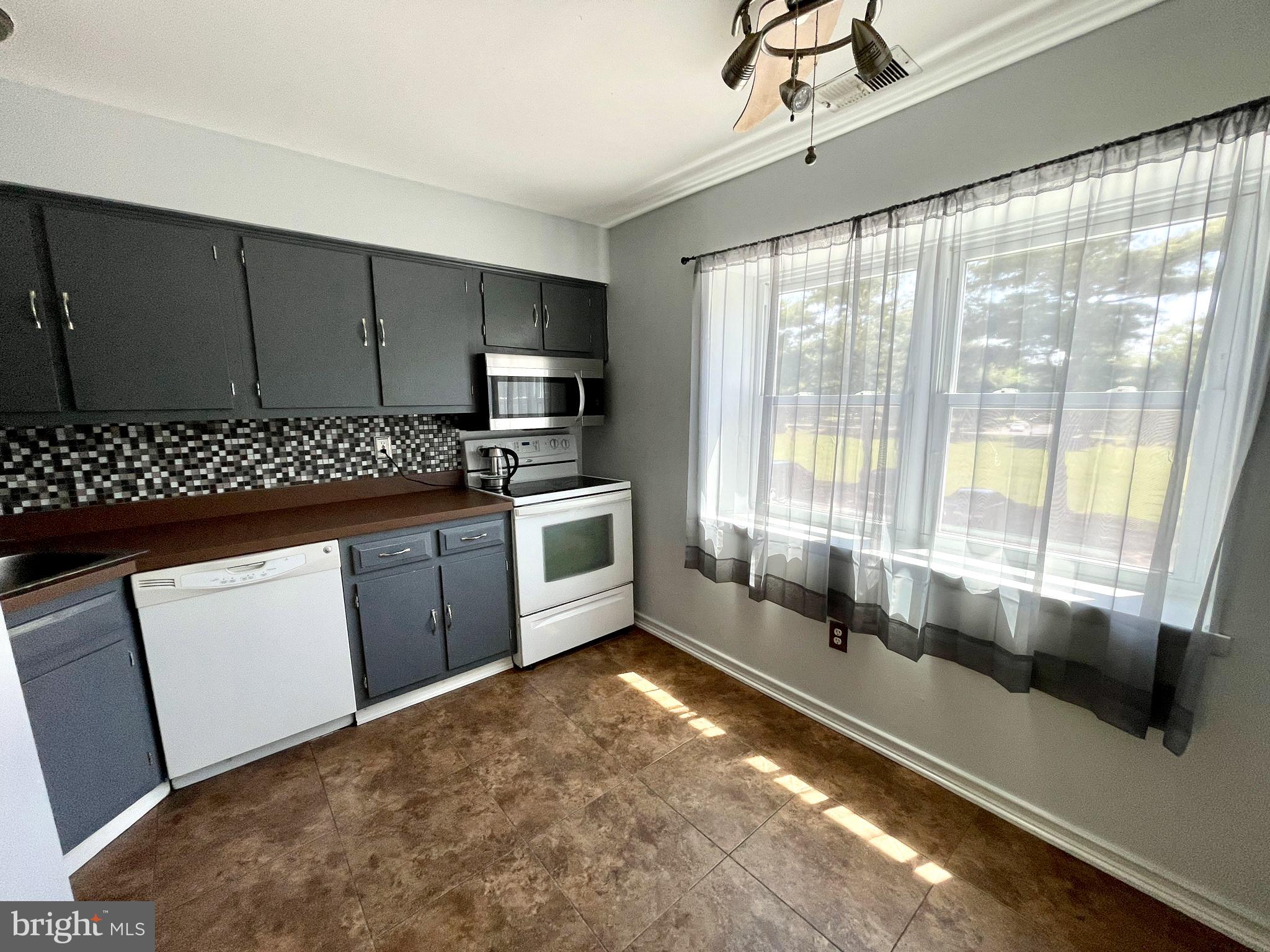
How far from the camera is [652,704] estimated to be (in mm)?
2393

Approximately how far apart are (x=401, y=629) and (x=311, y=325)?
143cm

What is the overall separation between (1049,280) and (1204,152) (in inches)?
15.0

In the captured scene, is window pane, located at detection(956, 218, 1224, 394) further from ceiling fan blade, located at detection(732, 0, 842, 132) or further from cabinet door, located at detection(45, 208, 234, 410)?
cabinet door, located at detection(45, 208, 234, 410)

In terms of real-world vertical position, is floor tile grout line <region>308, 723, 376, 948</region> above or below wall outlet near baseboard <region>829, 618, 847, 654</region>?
below

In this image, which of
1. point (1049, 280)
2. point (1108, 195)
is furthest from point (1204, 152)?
point (1049, 280)

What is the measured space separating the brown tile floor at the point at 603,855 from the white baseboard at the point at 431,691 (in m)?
0.10

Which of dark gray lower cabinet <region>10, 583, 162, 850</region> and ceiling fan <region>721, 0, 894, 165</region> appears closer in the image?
ceiling fan <region>721, 0, 894, 165</region>

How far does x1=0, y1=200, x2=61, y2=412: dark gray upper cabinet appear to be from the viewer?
166 centimetres

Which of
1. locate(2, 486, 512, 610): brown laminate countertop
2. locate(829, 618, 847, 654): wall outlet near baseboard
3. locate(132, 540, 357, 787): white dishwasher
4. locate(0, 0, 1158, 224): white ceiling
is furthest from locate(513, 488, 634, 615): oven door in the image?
locate(0, 0, 1158, 224): white ceiling

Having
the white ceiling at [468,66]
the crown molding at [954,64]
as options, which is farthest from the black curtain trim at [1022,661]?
the white ceiling at [468,66]

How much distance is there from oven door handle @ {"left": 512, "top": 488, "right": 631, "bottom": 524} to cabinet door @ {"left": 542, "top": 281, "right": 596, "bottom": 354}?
920 millimetres

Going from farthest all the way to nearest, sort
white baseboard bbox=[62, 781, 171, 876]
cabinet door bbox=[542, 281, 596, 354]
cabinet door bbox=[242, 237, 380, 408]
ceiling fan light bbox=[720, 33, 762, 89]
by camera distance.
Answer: cabinet door bbox=[542, 281, 596, 354], cabinet door bbox=[242, 237, 380, 408], white baseboard bbox=[62, 781, 171, 876], ceiling fan light bbox=[720, 33, 762, 89]

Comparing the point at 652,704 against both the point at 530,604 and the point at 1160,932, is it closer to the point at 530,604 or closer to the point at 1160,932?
the point at 530,604

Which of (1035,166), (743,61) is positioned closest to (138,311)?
(743,61)
